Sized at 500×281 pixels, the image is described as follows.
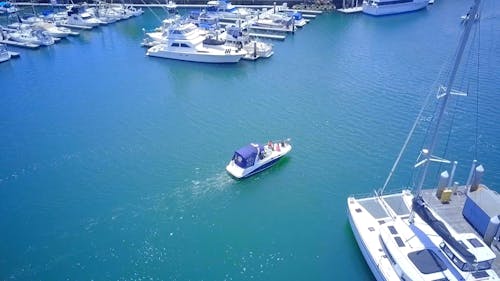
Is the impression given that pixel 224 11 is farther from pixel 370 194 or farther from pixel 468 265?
pixel 468 265

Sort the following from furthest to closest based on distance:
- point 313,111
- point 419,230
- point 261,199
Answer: point 313,111 → point 261,199 → point 419,230

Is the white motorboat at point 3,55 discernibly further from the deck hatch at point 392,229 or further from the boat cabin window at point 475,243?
the boat cabin window at point 475,243

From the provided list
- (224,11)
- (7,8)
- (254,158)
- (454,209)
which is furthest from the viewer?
(7,8)

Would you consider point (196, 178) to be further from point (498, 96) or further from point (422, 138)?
point (498, 96)

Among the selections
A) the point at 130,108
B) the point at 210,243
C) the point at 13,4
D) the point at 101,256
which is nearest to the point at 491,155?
the point at 210,243

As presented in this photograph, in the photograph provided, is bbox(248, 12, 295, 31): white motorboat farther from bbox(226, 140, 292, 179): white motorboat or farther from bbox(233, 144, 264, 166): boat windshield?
bbox(233, 144, 264, 166): boat windshield

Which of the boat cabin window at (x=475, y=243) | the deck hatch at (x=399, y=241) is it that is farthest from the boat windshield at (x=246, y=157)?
the boat cabin window at (x=475, y=243)

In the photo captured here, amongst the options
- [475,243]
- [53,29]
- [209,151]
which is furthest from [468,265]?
[53,29]
